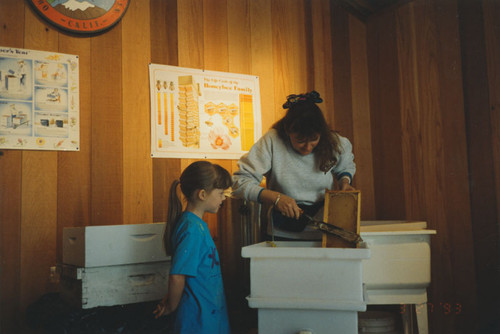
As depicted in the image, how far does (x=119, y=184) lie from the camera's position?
2.19 m

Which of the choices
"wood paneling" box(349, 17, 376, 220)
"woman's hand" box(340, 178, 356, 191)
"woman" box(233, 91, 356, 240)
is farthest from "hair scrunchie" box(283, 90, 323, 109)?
"wood paneling" box(349, 17, 376, 220)

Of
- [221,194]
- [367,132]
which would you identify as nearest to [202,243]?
[221,194]

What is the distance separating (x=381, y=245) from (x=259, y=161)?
70cm

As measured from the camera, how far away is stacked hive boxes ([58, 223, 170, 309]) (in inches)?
64.7

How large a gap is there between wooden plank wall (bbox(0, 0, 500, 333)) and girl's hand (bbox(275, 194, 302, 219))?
74 cm

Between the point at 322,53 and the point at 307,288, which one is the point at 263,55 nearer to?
the point at 322,53

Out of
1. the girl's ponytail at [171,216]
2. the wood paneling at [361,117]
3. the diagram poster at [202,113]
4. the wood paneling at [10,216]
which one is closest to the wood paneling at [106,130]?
the diagram poster at [202,113]

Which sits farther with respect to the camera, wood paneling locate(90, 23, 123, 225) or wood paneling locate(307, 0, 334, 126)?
wood paneling locate(307, 0, 334, 126)

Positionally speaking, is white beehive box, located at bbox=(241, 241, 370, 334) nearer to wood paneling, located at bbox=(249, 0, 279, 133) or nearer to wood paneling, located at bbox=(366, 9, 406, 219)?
wood paneling, located at bbox=(249, 0, 279, 133)

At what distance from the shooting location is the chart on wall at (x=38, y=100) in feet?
6.43

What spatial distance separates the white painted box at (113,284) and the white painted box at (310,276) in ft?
2.32

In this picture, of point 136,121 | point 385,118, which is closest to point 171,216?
point 136,121

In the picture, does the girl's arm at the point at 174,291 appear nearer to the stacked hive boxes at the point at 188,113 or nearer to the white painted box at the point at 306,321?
the white painted box at the point at 306,321

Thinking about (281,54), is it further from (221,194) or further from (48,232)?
(48,232)
